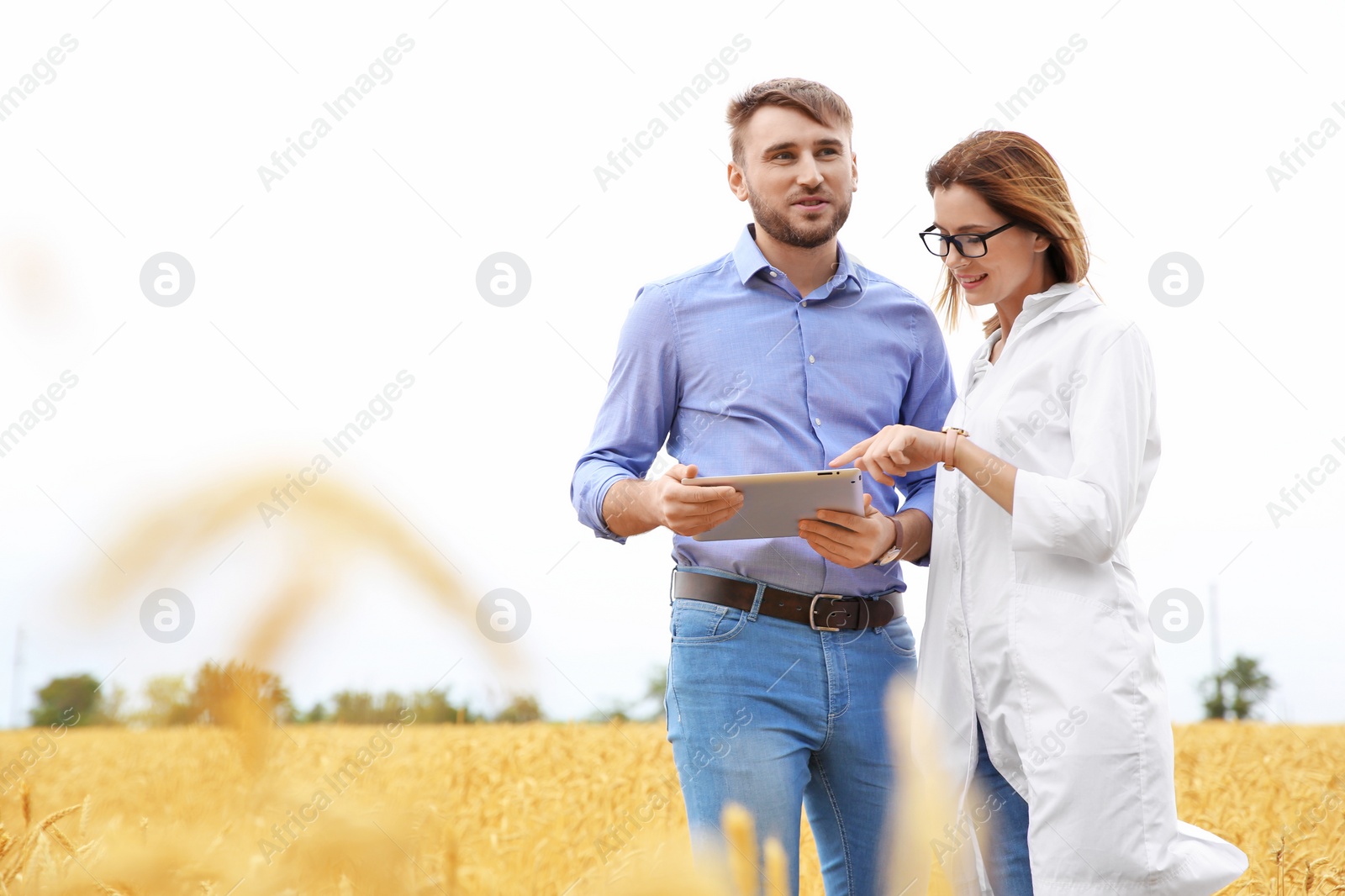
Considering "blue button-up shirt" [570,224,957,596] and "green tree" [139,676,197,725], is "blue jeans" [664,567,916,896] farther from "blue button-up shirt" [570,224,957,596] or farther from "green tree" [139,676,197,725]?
"green tree" [139,676,197,725]

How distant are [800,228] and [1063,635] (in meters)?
1.23

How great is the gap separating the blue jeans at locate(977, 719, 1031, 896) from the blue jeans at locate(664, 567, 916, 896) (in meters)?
0.28

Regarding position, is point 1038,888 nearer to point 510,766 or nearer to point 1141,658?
point 1141,658

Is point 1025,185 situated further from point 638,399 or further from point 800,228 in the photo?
point 638,399

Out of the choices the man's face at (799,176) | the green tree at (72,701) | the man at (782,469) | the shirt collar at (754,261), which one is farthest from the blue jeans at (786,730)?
the green tree at (72,701)

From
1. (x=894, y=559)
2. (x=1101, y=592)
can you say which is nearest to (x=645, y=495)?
(x=894, y=559)

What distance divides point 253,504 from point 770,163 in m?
2.35

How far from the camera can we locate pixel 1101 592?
86.9 inches

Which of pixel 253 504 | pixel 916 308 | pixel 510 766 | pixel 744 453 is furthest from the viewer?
pixel 510 766

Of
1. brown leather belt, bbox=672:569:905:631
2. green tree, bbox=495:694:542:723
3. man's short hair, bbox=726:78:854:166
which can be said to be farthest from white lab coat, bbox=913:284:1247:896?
green tree, bbox=495:694:542:723

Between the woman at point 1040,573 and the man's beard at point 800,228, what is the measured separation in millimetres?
328

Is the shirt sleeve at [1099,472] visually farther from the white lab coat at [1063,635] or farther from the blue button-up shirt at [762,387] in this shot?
the blue button-up shirt at [762,387]

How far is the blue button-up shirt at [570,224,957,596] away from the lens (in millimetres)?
2730

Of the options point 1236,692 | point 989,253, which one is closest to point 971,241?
point 989,253
